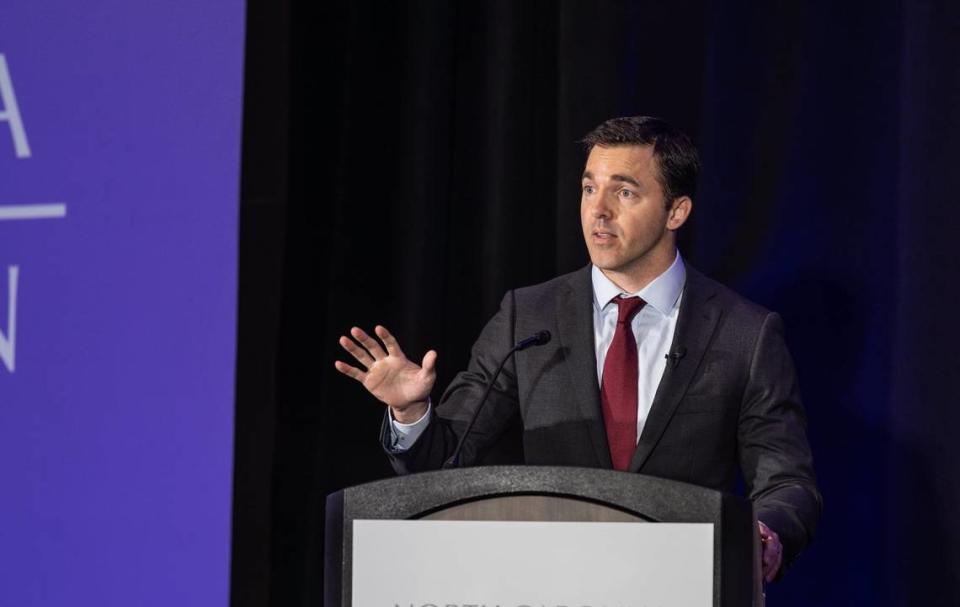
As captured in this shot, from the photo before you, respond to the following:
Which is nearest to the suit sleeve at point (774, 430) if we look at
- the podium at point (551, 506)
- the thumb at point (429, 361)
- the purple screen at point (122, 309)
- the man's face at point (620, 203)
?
the man's face at point (620, 203)

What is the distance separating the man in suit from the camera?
211cm

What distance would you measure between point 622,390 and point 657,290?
206 millimetres

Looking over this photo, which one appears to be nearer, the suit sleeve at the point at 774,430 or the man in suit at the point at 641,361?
the suit sleeve at the point at 774,430

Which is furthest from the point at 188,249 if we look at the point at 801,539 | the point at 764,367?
the point at 801,539

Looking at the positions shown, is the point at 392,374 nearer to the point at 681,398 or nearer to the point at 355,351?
the point at 355,351

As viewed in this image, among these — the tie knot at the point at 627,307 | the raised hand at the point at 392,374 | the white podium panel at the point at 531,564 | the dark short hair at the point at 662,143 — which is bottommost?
the white podium panel at the point at 531,564

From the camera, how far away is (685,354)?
2.02 meters

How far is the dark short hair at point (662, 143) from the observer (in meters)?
2.22

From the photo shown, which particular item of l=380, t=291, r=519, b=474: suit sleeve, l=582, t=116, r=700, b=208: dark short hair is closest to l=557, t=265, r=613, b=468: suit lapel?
l=380, t=291, r=519, b=474: suit sleeve

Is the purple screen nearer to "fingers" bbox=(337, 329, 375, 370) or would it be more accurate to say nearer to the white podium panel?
"fingers" bbox=(337, 329, 375, 370)

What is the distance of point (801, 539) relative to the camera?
1.69 meters

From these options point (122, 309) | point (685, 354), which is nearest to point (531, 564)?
point (685, 354)

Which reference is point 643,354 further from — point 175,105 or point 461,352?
point 175,105

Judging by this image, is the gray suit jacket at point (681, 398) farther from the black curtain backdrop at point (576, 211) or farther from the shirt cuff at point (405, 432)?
the black curtain backdrop at point (576, 211)
